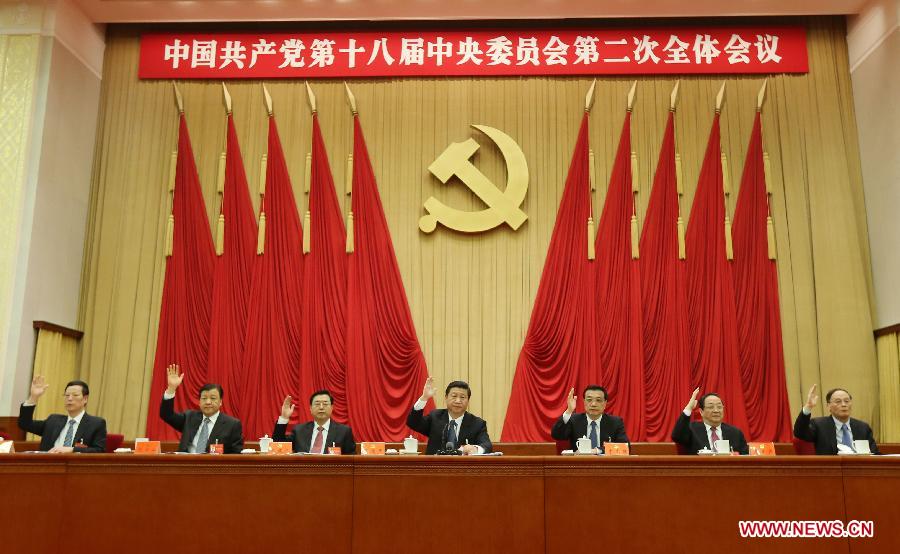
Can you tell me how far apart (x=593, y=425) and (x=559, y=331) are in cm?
181

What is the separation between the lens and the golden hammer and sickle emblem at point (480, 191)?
22.3 feet

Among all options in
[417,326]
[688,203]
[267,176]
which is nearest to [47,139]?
[267,176]

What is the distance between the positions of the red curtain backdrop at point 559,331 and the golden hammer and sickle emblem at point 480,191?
1.30 ft

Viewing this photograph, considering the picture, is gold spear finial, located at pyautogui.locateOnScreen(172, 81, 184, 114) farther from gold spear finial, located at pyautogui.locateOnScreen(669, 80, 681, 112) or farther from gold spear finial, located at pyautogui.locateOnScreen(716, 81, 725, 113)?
gold spear finial, located at pyautogui.locateOnScreen(716, 81, 725, 113)

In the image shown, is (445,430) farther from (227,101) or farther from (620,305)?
(227,101)

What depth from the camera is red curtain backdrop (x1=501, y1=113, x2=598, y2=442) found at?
6.45 meters

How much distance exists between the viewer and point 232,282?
6.75m

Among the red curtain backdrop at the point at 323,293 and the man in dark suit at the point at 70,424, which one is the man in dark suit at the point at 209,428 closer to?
the man in dark suit at the point at 70,424

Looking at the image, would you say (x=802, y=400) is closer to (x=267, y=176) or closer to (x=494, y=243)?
(x=494, y=243)

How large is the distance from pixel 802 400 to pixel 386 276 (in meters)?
3.55

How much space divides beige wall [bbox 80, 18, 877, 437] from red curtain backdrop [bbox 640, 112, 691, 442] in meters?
0.14

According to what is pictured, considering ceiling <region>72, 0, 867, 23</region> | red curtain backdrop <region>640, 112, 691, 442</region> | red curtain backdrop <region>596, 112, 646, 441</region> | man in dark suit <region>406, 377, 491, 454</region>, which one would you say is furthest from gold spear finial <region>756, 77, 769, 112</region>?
man in dark suit <region>406, 377, 491, 454</region>

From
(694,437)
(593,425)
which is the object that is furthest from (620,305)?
(694,437)

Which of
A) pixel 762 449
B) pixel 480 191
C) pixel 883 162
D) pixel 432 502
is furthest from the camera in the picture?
pixel 480 191
